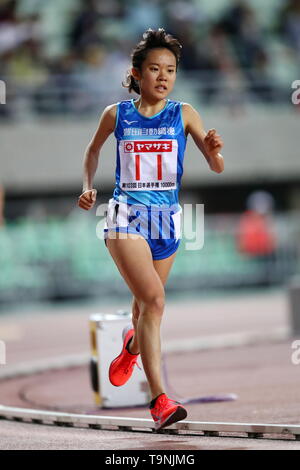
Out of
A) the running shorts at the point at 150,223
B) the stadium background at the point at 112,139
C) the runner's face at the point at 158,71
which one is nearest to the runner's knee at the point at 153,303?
the running shorts at the point at 150,223

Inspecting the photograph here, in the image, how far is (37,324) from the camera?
2003 cm

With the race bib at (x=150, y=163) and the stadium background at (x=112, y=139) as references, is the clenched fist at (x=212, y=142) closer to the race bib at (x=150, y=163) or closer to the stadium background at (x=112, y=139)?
the race bib at (x=150, y=163)

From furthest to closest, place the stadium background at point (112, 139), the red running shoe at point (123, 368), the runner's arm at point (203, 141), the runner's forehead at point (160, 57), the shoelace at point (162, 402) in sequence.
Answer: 1. the stadium background at point (112, 139)
2. the red running shoe at point (123, 368)
3. the runner's forehead at point (160, 57)
4. the runner's arm at point (203, 141)
5. the shoelace at point (162, 402)

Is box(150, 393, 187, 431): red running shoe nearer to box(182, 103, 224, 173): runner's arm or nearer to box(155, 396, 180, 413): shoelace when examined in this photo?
box(155, 396, 180, 413): shoelace

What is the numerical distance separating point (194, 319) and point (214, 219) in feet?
14.2

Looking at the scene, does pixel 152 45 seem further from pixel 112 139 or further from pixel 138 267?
pixel 112 139

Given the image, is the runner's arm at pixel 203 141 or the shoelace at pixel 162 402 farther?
the runner's arm at pixel 203 141

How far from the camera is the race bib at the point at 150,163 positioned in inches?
279

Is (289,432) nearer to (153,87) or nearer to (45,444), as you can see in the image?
(45,444)

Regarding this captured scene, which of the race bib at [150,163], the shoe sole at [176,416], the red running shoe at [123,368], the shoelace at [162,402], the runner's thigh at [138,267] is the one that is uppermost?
the race bib at [150,163]

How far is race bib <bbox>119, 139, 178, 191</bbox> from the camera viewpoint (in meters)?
7.10

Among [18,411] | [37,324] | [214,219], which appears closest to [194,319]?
[37,324]

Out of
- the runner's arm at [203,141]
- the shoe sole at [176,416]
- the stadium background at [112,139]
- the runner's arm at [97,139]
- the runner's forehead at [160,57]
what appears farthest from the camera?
the stadium background at [112,139]

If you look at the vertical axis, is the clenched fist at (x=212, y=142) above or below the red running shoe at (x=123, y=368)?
above
